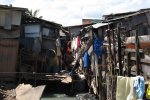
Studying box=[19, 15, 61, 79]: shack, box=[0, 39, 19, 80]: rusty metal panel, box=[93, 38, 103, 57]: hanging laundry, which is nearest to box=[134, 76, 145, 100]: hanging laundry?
box=[93, 38, 103, 57]: hanging laundry

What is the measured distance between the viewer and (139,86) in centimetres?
1023

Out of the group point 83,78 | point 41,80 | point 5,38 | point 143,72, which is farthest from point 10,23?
point 143,72

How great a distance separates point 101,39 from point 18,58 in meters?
6.75

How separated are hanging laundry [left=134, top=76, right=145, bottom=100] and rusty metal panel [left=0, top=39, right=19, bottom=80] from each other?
11.9m

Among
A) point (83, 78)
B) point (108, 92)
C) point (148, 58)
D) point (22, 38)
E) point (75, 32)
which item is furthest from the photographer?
point (75, 32)

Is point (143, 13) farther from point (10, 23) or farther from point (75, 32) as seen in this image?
point (75, 32)

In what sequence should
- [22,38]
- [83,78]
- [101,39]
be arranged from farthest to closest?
[22,38] → [83,78] → [101,39]

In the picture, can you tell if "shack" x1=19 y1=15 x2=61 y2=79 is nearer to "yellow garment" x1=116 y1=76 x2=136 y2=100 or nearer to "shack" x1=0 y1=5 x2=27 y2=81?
"shack" x1=0 y1=5 x2=27 y2=81

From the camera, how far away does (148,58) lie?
1059cm

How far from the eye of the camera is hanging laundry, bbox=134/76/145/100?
398 inches

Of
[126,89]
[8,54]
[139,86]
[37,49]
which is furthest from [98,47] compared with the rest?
[37,49]

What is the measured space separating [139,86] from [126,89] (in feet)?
2.93

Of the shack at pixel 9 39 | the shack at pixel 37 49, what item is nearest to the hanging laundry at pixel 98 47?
the shack at pixel 37 49

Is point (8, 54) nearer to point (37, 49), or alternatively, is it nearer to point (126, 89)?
point (37, 49)
